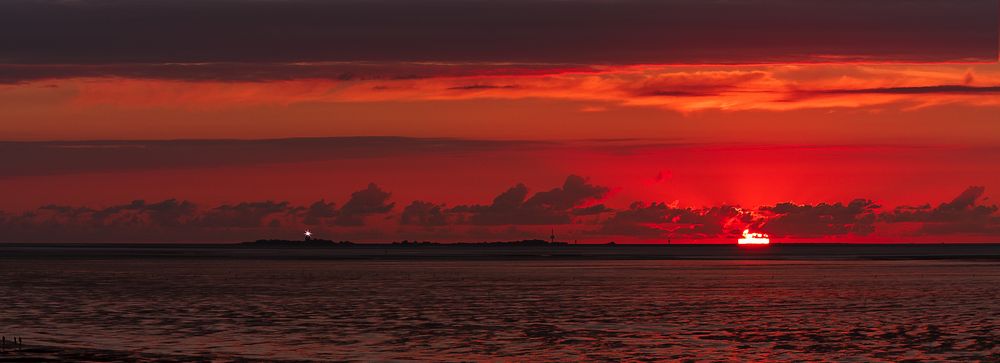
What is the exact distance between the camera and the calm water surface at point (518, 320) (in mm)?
45500

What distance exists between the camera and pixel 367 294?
8438 centimetres

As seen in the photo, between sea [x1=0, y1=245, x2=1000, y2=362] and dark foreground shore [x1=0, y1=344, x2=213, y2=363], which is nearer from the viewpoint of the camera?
dark foreground shore [x1=0, y1=344, x2=213, y2=363]

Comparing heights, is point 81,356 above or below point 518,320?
below

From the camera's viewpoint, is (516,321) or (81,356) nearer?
(81,356)

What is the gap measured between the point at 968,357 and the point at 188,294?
185 ft

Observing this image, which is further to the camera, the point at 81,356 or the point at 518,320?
the point at 518,320

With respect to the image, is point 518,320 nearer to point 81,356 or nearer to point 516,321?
point 516,321

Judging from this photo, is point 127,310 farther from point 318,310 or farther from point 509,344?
point 509,344

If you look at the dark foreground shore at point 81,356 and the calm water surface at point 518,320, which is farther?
the calm water surface at point 518,320

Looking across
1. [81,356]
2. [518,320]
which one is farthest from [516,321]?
[81,356]

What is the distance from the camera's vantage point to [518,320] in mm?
59688

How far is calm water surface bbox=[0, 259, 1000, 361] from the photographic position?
45.5 m

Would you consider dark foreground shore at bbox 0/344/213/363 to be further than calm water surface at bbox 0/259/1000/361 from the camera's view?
No

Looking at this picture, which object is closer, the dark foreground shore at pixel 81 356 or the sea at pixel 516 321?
the dark foreground shore at pixel 81 356
